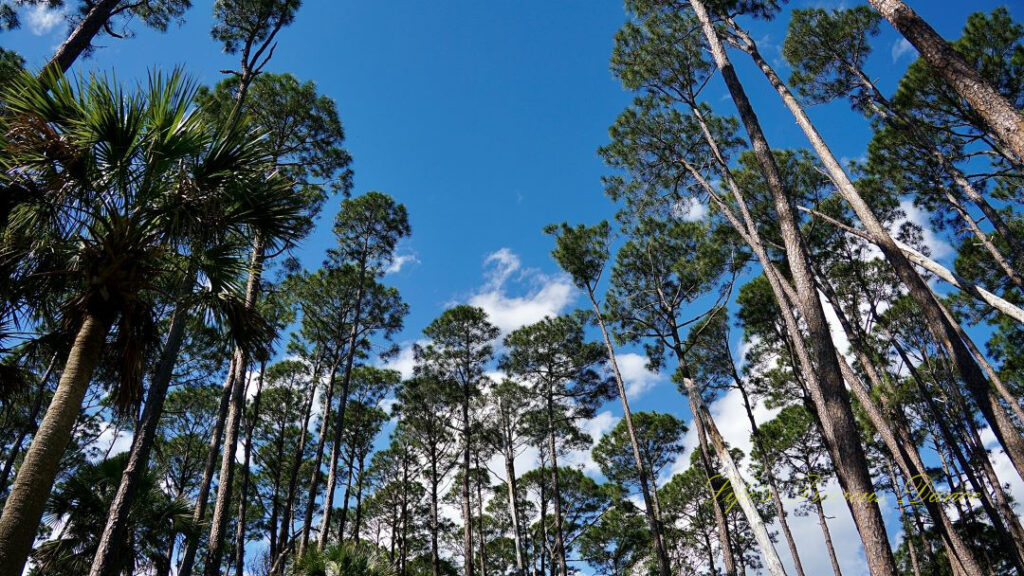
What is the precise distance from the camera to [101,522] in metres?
8.45

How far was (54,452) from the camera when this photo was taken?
2977 mm

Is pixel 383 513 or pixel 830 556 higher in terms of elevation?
pixel 383 513

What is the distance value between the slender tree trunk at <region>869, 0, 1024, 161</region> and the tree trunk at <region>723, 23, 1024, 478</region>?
0.30 metres

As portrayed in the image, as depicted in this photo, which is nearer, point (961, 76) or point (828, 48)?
point (961, 76)

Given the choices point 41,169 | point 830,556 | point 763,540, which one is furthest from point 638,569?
point 41,169

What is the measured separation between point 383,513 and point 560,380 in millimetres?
10877

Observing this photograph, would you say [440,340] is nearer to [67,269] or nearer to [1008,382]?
[67,269]

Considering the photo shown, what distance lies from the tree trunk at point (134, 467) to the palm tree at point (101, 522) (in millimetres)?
3261

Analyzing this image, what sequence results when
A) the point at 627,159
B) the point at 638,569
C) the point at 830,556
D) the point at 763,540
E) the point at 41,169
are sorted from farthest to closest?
the point at 638,569, the point at 830,556, the point at 627,159, the point at 763,540, the point at 41,169

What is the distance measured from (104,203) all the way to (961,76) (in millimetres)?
7023

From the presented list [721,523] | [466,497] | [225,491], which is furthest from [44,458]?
[466,497]

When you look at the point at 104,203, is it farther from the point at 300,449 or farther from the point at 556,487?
the point at 556,487

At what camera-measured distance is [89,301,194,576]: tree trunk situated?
5.20 meters

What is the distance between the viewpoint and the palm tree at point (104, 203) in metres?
3.38
